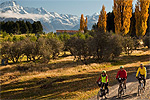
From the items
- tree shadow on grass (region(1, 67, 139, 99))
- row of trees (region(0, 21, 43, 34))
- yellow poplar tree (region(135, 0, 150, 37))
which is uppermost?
row of trees (region(0, 21, 43, 34))

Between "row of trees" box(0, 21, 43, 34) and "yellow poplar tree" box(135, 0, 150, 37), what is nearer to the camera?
"yellow poplar tree" box(135, 0, 150, 37)

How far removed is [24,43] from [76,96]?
102ft

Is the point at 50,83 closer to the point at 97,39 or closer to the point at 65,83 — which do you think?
the point at 65,83

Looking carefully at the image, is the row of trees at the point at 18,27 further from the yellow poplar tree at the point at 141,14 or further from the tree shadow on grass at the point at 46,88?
the tree shadow on grass at the point at 46,88

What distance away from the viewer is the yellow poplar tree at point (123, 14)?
4572 cm

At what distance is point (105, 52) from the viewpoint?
31062 millimetres

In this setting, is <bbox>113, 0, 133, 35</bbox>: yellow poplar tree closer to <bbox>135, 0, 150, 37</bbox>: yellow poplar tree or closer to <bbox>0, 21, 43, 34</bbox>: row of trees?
<bbox>135, 0, 150, 37</bbox>: yellow poplar tree

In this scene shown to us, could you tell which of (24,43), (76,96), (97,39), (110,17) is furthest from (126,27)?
(76,96)

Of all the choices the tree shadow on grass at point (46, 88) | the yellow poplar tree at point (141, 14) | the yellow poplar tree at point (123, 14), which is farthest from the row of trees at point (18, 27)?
the tree shadow on grass at point (46, 88)

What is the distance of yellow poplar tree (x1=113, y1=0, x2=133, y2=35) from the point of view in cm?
4572

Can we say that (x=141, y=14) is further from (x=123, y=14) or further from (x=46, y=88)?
(x=46, y=88)

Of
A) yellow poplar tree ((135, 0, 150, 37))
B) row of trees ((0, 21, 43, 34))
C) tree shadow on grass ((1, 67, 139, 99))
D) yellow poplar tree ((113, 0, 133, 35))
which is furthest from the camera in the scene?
row of trees ((0, 21, 43, 34))

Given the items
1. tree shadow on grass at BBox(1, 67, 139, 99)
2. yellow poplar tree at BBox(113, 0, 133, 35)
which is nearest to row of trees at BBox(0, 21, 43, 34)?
yellow poplar tree at BBox(113, 0, 133, 35)

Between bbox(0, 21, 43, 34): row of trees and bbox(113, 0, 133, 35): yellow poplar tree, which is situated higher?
bbox(0, 21, 43, 34): row of trees
